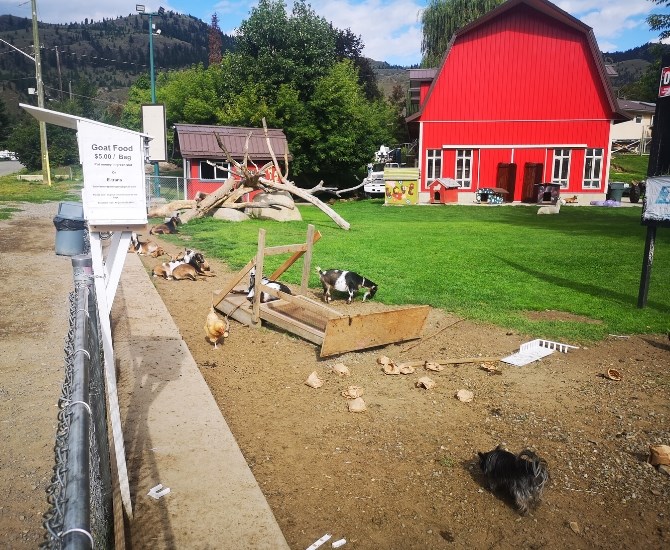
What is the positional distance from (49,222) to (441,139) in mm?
21780

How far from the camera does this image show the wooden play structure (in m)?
6.85

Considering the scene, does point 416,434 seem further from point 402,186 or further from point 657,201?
point 402,186

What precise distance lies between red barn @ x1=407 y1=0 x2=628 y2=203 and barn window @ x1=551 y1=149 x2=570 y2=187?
0.17ft

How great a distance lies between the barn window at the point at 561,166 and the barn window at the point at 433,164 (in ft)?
20.9

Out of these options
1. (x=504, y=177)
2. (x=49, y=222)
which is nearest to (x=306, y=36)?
(x=504, y=177)

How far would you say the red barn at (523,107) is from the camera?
31.0 metres

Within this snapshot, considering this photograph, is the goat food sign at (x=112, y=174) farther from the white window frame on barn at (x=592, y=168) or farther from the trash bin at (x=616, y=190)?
the white window frame on barn at (x=592, y=168)

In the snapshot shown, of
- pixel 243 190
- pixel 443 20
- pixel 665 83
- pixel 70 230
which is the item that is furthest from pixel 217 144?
pixel 443 20

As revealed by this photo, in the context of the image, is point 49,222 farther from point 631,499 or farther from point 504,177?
point 504,177

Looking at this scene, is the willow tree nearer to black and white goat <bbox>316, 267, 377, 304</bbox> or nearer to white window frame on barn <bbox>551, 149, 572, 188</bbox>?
white window frame on barn <bbox>551, 149, 572, 188</bbox>

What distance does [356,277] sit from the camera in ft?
30.6

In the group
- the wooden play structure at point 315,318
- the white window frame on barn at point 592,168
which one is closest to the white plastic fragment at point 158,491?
the wooden play structure at point 315,318

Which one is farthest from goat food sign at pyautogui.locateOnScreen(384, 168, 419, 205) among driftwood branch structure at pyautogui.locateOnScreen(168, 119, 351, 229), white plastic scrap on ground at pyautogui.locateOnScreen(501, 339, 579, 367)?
white plastic scrap on ground at pyautogui.locateOnScreen(501, 339, 579, 367)

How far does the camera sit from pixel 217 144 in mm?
28828
